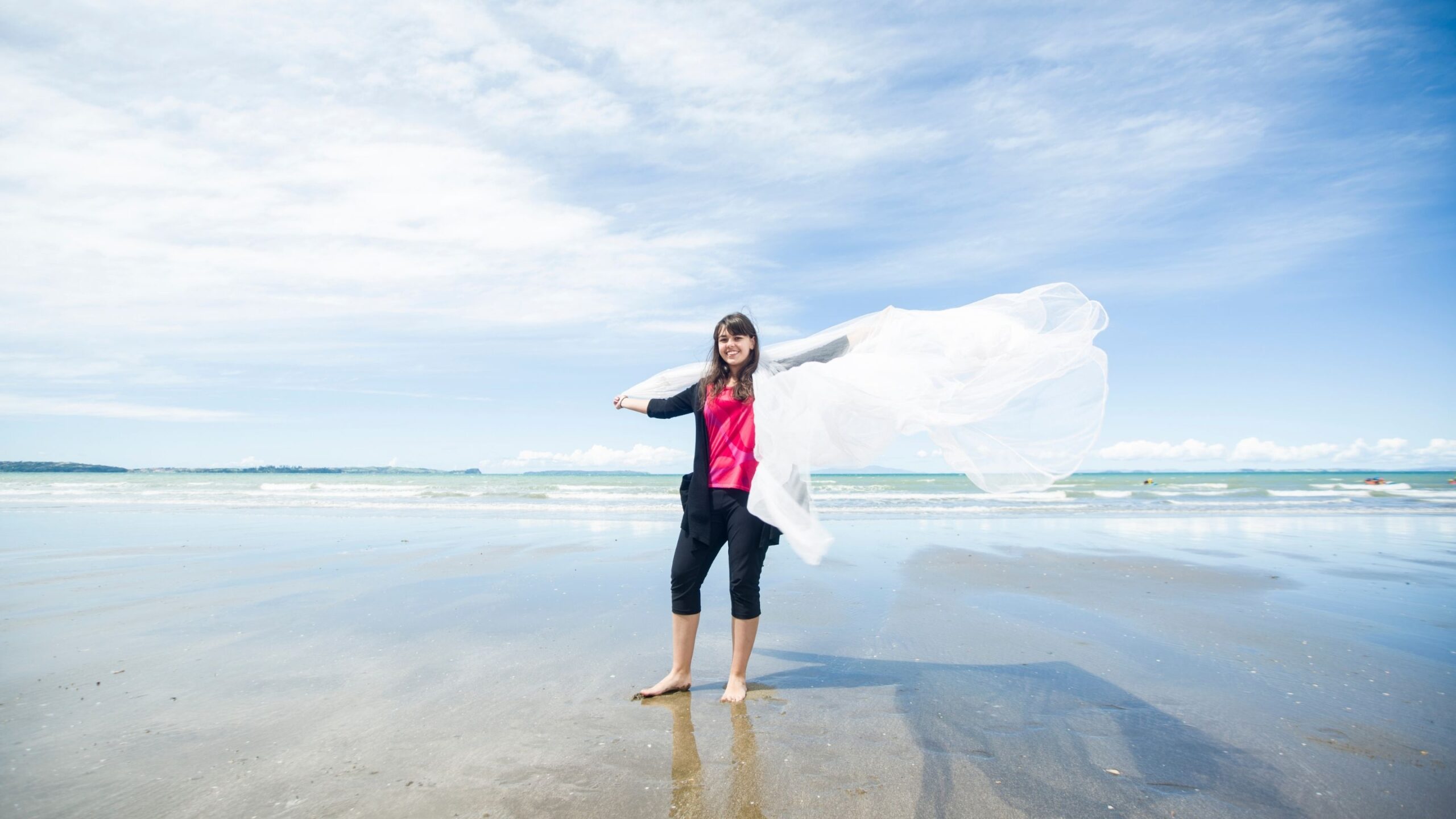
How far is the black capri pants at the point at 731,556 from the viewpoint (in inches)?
156

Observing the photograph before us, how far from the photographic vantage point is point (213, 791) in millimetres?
2830

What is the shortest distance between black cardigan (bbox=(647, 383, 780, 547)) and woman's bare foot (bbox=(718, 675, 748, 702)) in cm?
77

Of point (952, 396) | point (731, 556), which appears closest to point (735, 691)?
point (731, 556)

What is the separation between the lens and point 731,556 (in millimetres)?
4055

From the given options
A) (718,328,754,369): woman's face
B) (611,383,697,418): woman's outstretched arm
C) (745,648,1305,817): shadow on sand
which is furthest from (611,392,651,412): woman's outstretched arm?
(745,648,1305,817): shadow on sand

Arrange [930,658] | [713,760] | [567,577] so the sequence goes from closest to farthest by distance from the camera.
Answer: [713,760], [930,658], [567,577]

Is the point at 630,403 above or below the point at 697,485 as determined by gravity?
above

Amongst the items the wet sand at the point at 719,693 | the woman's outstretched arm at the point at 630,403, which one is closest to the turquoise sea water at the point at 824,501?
the wet sand at the point at 719,693

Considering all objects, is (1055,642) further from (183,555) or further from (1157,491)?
(1157,491)

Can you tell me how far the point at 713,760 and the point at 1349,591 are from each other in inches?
293

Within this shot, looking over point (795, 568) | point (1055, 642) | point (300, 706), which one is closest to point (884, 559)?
point (795, 568)

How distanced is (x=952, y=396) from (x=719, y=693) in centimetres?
217

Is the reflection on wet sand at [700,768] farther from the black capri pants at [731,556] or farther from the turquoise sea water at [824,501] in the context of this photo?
the turquoise sea water at [824,501]

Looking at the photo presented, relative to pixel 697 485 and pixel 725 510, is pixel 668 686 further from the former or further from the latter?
pixel 697 485
